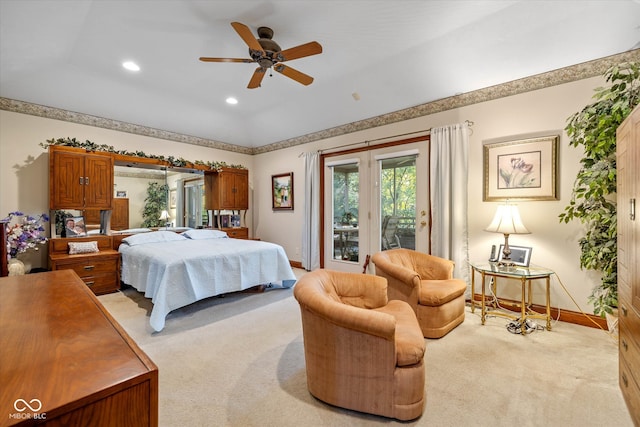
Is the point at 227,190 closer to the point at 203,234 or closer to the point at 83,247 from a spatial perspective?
the point at 203,234

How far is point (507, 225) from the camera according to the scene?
3.05m

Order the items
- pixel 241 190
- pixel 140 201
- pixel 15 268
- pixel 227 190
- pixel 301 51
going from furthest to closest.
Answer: pixel 241 190 < pixel 227 190 < pixel 140 201 < pixel 15 268 < pixel 301 51

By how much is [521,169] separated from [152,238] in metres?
5.27

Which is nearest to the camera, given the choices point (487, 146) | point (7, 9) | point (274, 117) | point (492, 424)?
point (492, 424)

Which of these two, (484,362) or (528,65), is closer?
(484,362)

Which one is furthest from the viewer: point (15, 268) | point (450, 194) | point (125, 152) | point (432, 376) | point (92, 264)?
point (125, 152)

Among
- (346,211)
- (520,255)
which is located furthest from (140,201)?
(520,255)

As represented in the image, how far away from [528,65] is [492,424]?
349cm

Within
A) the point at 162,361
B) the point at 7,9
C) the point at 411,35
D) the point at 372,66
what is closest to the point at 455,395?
the point at 162,361

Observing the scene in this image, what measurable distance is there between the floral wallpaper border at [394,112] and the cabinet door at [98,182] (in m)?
0.78

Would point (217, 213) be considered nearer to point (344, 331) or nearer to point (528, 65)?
point (344, 331)

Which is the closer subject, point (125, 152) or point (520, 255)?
point (520, 255)

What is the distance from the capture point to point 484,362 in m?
2.29

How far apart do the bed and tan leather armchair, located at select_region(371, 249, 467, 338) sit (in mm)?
1672
